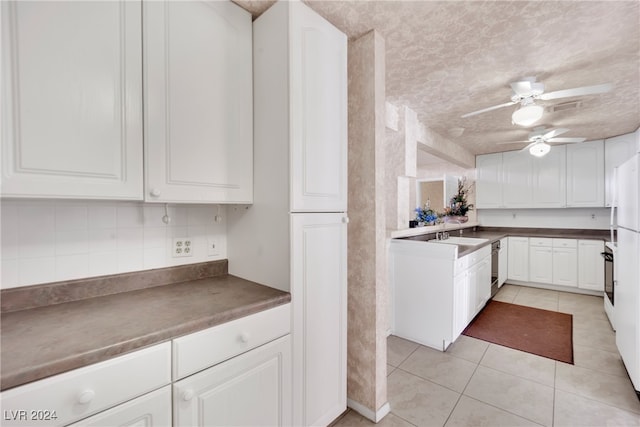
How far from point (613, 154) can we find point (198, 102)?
587cm

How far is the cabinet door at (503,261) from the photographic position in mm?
4441

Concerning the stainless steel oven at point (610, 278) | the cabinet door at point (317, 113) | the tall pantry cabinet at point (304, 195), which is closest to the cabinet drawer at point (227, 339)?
the tall pantry cabinet at point (304, 195)

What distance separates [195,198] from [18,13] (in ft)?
2.79

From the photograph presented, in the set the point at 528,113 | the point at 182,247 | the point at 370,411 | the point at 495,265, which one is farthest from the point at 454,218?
the point at 182,247

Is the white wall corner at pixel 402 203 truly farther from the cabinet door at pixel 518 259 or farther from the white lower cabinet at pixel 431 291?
the cabinet door at pixel 518 259

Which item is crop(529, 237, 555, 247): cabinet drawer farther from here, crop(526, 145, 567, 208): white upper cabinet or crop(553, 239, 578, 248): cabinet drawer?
crop(526, 145, 567, 208): white upper cabinet

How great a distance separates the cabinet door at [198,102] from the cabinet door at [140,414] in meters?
0.77

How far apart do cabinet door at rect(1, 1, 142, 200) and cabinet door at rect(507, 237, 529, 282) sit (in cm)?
561

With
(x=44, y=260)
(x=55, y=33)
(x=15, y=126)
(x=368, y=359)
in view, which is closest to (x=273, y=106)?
(x=55, y=33)

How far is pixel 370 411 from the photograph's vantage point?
178 cm

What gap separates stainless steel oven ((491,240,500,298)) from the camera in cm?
396

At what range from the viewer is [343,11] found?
1587 millimetres

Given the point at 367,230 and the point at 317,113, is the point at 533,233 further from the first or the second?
the point at 317,113

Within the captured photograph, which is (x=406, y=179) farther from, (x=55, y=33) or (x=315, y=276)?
(x=55, y=33)
